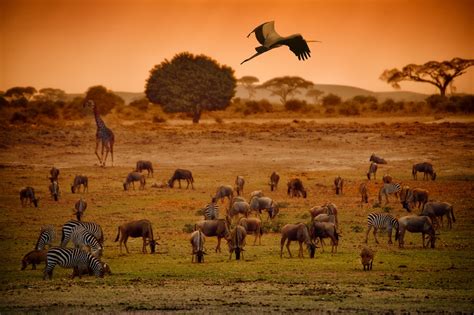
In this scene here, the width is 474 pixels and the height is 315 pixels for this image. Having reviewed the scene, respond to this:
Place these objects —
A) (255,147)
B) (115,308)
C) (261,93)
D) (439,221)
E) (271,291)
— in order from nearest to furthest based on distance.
A: (115,308)
(271,291)
(439,221)
(255,147)
(261,93)

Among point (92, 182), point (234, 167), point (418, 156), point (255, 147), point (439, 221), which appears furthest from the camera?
point (255, 147)

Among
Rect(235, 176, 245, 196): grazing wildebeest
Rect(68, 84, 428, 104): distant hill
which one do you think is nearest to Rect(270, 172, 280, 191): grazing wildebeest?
Rect(235, 176, 245, 196): grazing wildebeest

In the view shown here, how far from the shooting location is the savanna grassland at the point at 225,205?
16.4m

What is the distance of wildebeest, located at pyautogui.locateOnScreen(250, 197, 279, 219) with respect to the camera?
26500mm

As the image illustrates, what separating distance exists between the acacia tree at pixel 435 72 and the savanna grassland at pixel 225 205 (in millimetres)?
24379

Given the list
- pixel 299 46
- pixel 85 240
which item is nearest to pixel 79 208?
pixel 85 240

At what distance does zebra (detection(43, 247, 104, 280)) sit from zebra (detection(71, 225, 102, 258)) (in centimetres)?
117

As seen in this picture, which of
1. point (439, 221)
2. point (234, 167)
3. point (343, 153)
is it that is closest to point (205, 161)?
point (234, 167)

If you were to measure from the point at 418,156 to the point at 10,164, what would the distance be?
753 inches

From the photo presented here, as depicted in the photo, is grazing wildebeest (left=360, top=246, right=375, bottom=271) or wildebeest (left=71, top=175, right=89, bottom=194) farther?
wildebeest (left=71, top=175, right=89, bottom=194)

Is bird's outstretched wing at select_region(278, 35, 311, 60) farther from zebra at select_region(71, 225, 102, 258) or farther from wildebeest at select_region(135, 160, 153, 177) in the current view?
wildebeest at select_region(135, 160, 153, 177)

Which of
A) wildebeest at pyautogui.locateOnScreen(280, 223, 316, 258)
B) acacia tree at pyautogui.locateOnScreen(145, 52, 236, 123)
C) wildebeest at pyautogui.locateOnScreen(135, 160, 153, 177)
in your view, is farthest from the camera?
acacia tree at pyautogui.locateOnScreen(145, 52, 236, 123)

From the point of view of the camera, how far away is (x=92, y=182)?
118 feet

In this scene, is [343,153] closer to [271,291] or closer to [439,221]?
[439,221]
